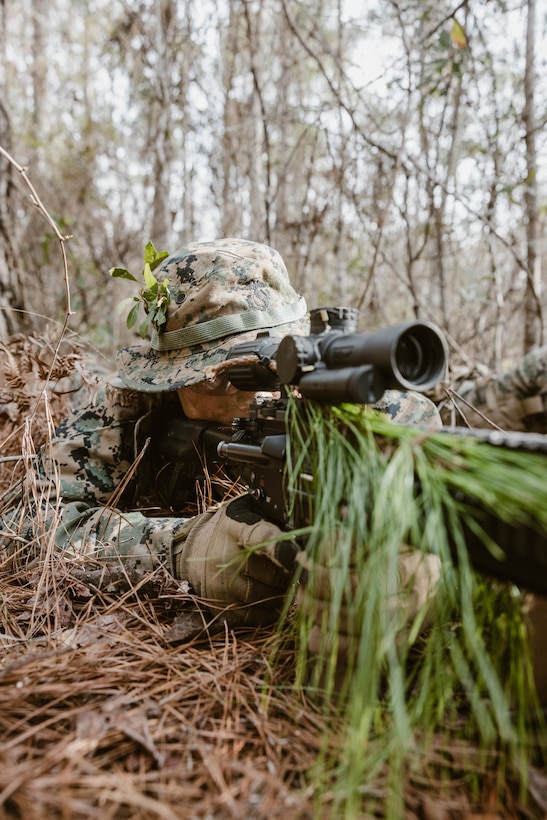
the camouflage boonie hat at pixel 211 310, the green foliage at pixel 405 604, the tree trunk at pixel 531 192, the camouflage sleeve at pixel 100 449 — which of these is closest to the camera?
the green foliage at pixel 405 604

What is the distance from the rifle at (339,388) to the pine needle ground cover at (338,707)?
47 millimetres

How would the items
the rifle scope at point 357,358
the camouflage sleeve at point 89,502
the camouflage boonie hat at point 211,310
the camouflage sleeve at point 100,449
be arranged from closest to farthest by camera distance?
the rifle scope at point 357,358 < the camouflage sleeve at point 89,502 < the camouflage boonie hat at point 211,310 < the camouflage sleeve at point 100,449

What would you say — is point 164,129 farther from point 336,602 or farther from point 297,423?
point 336,602

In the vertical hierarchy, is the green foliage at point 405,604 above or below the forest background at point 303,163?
below

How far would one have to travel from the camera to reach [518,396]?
9.71 feet

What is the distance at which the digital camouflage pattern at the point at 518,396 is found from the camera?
283cm

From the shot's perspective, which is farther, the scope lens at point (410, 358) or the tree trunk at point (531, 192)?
the tree trunk at point (531, 192)

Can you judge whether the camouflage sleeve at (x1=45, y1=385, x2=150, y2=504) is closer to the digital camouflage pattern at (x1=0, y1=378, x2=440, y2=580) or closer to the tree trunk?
the digital camouflage pattern at (x1=0, y1=378, x2=440, y2=580)

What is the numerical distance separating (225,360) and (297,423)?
56cm

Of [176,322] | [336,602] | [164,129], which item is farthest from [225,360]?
[164,129]

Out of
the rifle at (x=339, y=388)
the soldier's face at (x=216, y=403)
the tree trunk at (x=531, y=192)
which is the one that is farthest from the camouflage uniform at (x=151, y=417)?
the tree trunk at (x=531, y=192)

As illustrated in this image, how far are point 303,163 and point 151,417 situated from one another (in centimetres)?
463

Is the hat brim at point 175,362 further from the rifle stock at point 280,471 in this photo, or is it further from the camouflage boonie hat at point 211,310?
the rifle stock at point 280,471

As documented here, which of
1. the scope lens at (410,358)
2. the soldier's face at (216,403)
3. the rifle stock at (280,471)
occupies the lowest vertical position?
the rifle stock at (280,471)
